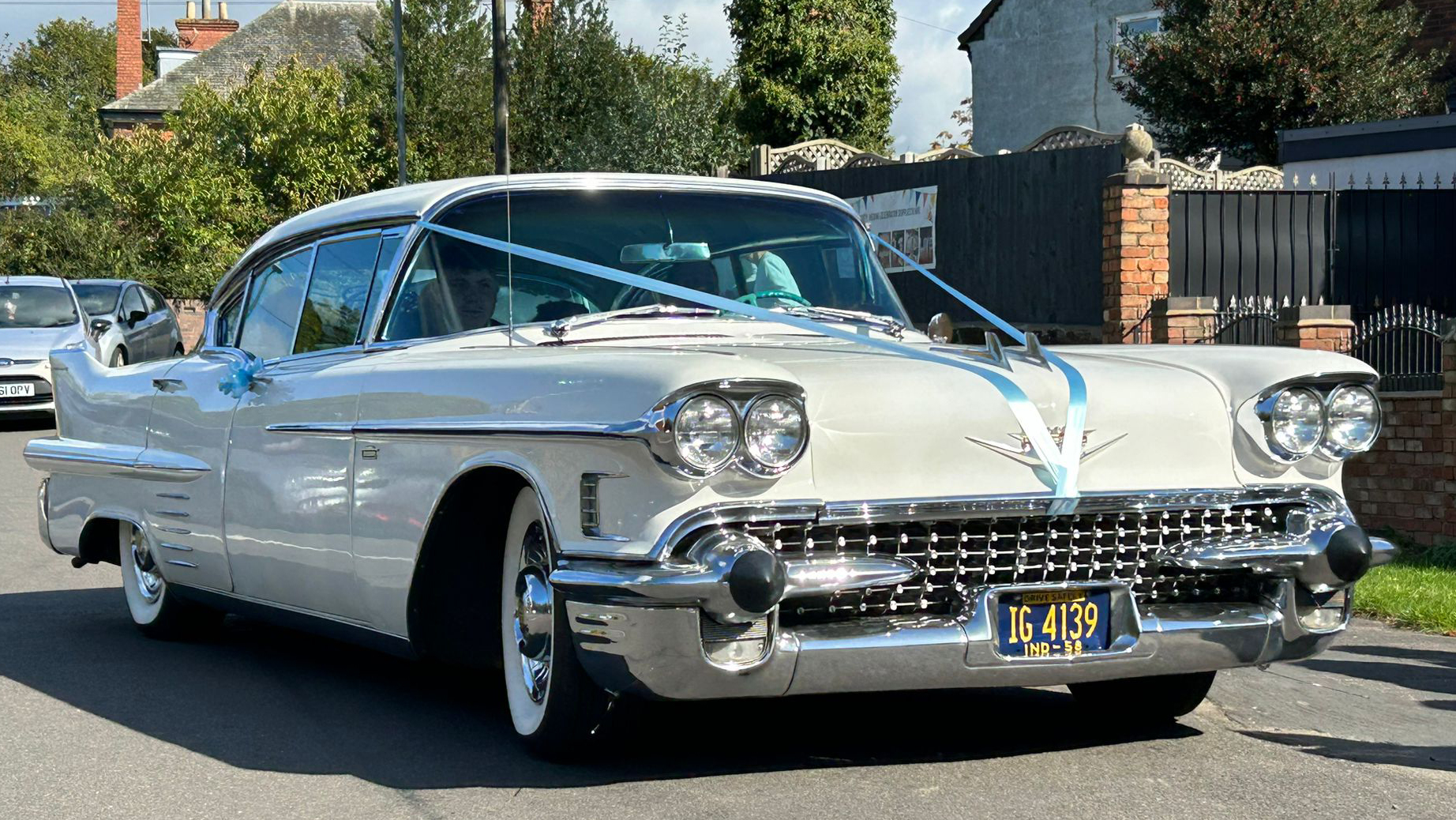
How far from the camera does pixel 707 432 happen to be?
4219mm

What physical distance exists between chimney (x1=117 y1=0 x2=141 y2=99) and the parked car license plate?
58.4 meters

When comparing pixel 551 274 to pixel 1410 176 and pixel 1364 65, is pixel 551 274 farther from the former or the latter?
pixel 1364 65

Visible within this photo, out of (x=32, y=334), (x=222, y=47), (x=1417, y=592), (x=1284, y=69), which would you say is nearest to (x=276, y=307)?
(x=1417, y=592)

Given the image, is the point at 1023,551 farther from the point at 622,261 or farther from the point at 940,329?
the point at 622,261

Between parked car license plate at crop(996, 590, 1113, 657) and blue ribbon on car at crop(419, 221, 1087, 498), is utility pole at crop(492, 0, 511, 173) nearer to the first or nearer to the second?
blue ribbon on car at crop(419, 221, 1087, 498)

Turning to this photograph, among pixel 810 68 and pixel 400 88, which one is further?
pixel 400 88

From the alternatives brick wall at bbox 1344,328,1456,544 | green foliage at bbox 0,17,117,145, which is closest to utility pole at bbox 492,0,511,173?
brick wall at bbox 1344,328,1456,544

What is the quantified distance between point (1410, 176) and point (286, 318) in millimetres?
14192

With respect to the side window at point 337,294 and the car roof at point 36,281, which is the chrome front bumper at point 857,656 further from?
the car roof at point 36,281

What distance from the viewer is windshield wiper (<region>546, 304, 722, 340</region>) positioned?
5367 millimetres

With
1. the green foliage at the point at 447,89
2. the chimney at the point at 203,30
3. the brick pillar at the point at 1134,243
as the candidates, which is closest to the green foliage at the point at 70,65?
the chimney at the point at 203,30

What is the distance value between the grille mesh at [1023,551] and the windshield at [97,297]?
59.4 feet

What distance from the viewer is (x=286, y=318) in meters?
6.44

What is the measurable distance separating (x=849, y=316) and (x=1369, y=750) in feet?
6.72
